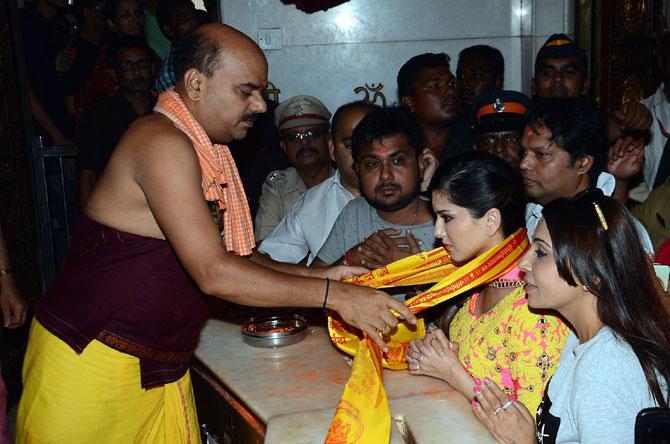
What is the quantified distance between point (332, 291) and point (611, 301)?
3.08 ft

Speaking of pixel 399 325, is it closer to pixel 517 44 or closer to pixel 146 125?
pixel 146 125

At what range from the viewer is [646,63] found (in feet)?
21.0

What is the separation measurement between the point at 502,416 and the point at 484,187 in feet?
2.78

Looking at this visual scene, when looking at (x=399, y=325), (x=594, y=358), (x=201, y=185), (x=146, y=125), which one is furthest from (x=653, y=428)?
(x=146, y=125)

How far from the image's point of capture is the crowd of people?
1948mm

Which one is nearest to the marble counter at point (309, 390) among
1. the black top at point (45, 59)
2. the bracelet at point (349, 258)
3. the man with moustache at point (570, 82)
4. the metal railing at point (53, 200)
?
the bracelet at point (349, 258)

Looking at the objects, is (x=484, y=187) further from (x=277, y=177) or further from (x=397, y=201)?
(x=277, y=177)

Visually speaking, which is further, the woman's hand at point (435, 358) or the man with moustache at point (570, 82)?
the man with moustache at point (570, 82)

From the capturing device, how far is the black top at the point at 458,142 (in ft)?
14.4

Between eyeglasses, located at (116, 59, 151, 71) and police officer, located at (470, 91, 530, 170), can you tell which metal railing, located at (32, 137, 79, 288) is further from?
police officer, located at (470, 91, 530, 170)

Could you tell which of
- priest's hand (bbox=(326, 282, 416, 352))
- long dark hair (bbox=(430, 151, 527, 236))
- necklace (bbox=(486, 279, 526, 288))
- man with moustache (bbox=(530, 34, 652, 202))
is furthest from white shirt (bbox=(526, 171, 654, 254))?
man with moustache (bbox=(530, 34, 652, 202))

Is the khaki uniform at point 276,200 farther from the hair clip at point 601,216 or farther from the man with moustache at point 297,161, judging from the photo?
the hair clip at point 601,216

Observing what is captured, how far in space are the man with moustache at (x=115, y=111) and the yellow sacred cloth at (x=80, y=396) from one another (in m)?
2.56

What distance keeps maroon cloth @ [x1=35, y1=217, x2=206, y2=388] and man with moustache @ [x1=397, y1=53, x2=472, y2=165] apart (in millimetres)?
2477
